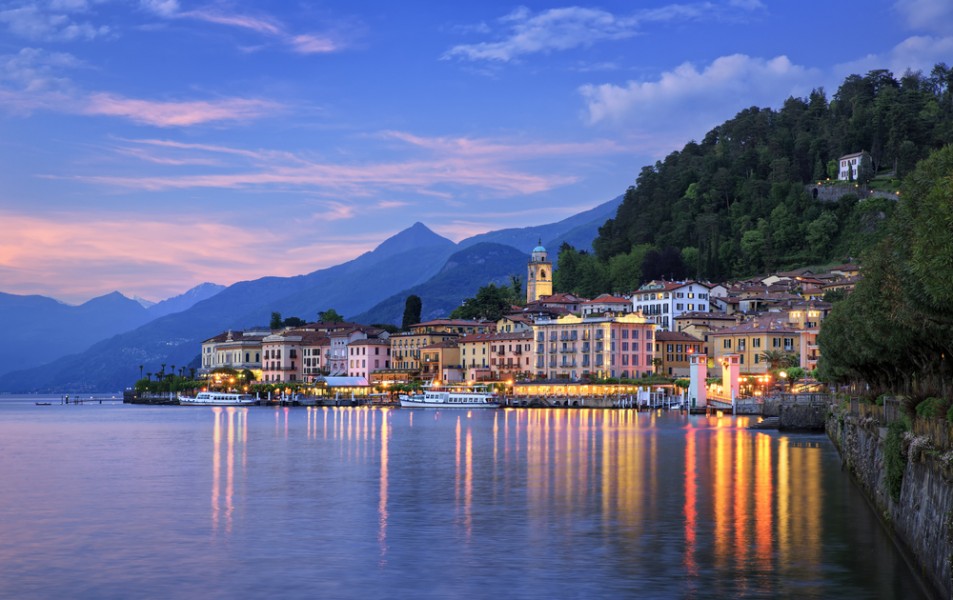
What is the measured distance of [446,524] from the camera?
125 ft

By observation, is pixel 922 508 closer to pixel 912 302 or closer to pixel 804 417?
pixel 912 302

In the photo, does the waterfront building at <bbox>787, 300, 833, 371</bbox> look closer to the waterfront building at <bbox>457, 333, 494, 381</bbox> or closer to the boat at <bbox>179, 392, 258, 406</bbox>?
the waterfront building at <bbox>457, 333, 494, 381</bbox>

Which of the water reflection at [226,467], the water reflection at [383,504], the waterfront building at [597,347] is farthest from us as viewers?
the waterfront building at [597,347]

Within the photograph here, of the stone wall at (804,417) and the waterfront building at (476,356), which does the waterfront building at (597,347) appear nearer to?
the waterfront building at (476,356)

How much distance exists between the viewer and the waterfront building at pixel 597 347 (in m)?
150

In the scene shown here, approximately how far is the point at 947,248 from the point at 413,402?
470 feet

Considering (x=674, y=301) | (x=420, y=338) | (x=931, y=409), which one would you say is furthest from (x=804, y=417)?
(x=420, y=338)

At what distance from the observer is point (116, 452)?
74562 millimetres

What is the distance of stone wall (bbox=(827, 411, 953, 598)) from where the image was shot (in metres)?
21.1

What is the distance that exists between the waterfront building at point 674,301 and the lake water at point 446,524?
88.2 meters

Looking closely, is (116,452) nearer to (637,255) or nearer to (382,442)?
(382,442)

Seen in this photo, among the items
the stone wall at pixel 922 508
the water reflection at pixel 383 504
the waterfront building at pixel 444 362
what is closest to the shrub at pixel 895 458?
the stone wall at pixel 922 508

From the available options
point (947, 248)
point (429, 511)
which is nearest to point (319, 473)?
point (429, 511)

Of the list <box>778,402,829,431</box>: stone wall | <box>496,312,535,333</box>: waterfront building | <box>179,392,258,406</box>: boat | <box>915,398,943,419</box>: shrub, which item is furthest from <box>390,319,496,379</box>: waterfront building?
<box>915,398,943,419</box>: shrub
